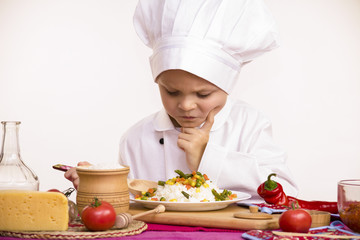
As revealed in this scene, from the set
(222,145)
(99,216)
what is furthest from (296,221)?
(222,145)

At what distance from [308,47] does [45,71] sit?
2.33m

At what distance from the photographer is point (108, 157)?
480 centimetres

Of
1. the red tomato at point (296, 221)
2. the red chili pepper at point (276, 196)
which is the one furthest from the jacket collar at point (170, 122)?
the red tomato at point (296, 221)

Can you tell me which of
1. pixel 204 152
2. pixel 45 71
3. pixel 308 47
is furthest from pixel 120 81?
pixel 204 152

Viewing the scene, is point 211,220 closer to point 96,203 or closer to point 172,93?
point 96,203

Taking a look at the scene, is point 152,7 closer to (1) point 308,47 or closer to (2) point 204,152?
(2) point 204,152

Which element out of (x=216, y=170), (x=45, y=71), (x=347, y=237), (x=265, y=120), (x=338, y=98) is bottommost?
(x=347, y=237)

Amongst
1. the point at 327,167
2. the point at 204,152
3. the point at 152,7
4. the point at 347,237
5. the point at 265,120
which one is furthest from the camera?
the point at 327,167

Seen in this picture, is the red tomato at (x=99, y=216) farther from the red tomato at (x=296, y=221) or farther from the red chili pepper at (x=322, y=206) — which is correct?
the red chili pepper at (x=322, y=206)

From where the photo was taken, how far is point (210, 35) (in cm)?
240

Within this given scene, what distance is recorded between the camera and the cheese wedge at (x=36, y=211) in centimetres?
150

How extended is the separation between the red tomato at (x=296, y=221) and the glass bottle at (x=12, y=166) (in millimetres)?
784

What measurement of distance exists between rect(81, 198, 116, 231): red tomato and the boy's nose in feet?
3.03

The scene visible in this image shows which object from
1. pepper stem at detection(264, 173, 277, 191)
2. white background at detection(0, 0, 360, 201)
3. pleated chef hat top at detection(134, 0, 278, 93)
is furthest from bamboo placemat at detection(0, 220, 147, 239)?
white background at detection(0, 0, 360, 201)
